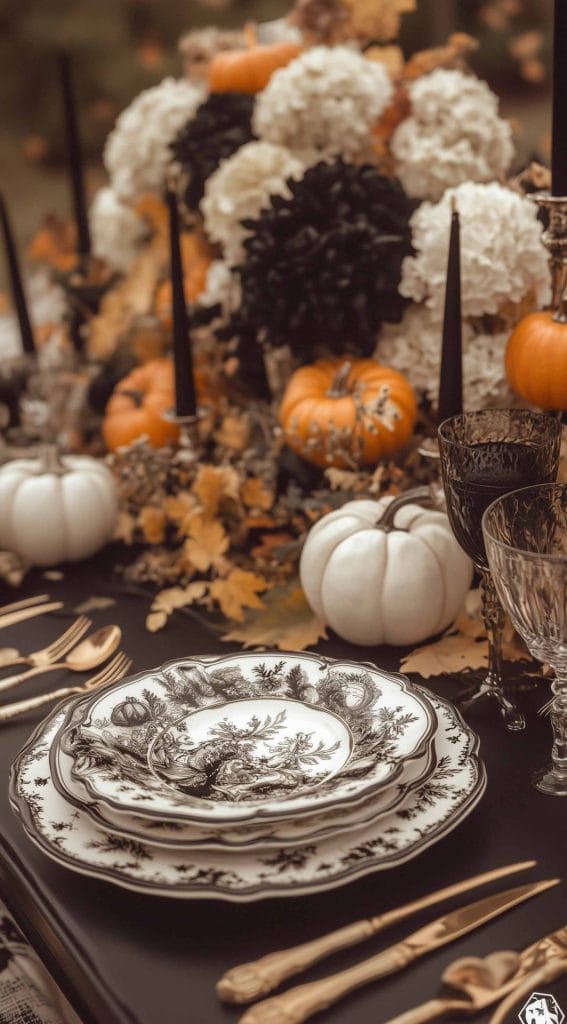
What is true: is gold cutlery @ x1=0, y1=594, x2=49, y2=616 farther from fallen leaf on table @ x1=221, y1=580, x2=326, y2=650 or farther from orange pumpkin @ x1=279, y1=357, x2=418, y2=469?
orange pumpkin @ x1=279, y1=357, x2=418, y2=469

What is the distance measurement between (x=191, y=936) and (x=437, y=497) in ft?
1.67

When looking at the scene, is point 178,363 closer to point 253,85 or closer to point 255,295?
point 255,295

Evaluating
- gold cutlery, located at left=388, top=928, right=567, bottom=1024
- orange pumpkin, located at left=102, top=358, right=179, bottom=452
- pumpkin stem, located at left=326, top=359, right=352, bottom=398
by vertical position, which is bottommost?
gold cutlery, located at left=388, top=928, right=567, bottom=1024

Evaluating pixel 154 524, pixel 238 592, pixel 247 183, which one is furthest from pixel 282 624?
pixel 247 183

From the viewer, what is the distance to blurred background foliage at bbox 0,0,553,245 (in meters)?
3.59

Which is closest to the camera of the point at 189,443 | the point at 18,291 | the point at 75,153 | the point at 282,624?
the point at 282,624

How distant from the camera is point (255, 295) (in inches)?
50.0

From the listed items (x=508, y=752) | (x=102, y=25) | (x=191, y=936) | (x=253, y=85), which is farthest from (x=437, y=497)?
(x=102, y=25)

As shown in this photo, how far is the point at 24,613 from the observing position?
112cm

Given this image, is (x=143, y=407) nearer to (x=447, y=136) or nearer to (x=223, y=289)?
(x=223, y=289)

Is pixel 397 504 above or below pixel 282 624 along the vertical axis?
above

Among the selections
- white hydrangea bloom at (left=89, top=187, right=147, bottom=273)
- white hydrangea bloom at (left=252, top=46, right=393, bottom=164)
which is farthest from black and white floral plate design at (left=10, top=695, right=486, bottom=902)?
white hydrangea bloom at (left=89, top=187, right=147, bottom=273)

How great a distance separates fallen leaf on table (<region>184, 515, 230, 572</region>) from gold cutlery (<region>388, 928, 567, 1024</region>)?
62 centimetres

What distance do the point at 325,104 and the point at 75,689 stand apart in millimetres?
832
